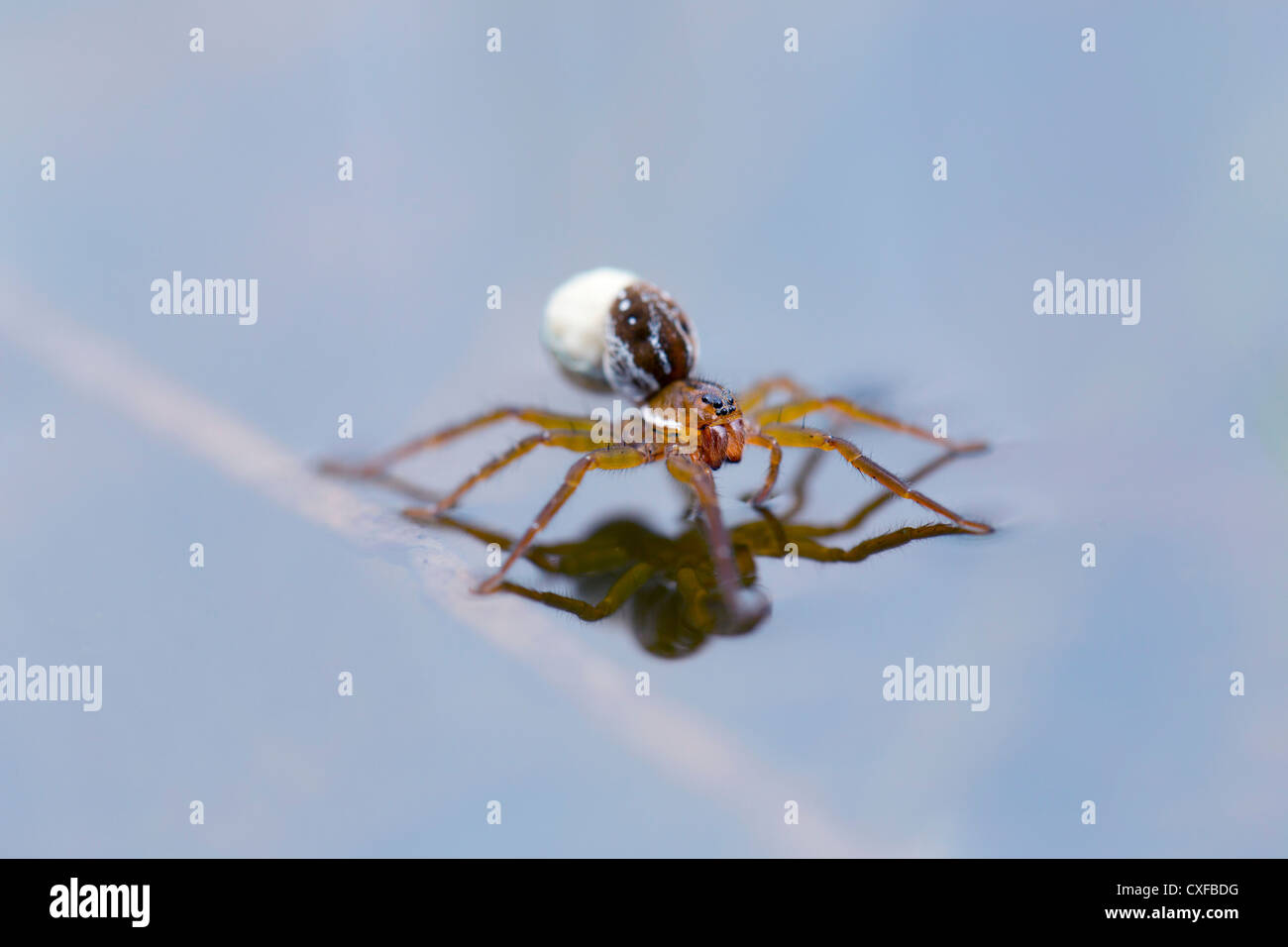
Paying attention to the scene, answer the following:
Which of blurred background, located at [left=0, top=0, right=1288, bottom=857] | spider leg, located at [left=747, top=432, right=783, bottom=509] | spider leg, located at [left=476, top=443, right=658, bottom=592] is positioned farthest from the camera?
spider leg, located at [left=747, top=432, right=783, bottom=509]

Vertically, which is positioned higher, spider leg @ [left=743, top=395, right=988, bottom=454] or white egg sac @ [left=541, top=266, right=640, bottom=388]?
white egg sac @ [left=541, top=266, right=640, bottom=388]

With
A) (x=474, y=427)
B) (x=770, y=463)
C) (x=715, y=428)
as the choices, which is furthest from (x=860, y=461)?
(x=474, y=427)

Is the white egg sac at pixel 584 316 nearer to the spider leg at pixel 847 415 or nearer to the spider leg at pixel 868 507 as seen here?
the spider leg at pixel 847 415

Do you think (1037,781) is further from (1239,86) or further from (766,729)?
(1239,86)

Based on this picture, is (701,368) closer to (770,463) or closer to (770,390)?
(770,390)

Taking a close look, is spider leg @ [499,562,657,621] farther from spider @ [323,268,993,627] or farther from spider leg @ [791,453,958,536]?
spider leg @ [791,453,958,536]

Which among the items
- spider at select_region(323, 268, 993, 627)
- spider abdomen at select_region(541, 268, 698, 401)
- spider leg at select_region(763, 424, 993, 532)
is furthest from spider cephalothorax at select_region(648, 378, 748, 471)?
spider abdomen at select_region(541, 268, 698, 401)

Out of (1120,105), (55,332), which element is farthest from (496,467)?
(1120,105)
